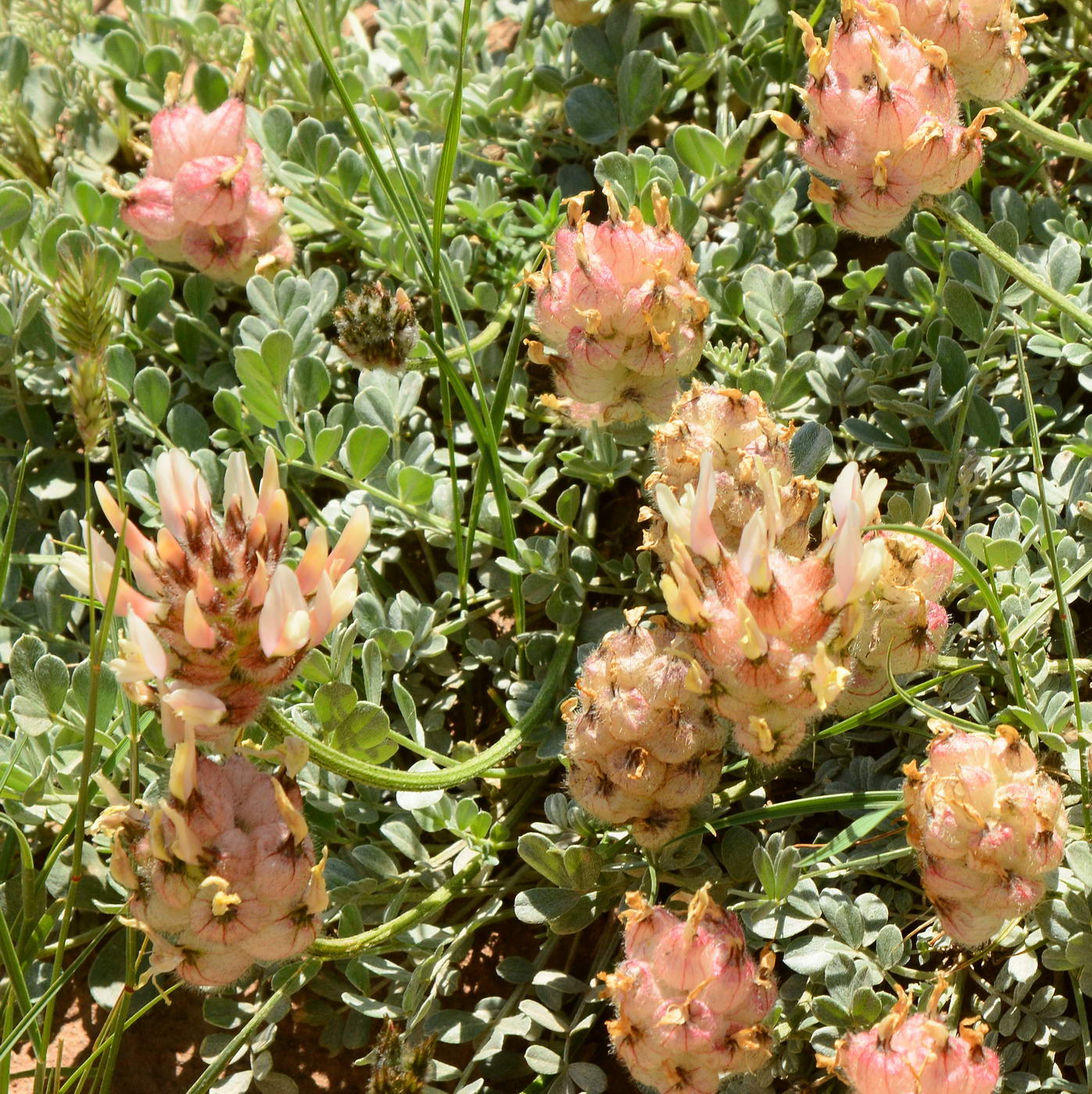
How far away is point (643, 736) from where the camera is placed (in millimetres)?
1825

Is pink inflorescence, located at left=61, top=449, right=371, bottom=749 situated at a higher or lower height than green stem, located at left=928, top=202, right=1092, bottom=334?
lower

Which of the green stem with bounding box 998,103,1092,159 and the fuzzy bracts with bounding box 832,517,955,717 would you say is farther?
the green stem with bounding box 998,103,1092,159

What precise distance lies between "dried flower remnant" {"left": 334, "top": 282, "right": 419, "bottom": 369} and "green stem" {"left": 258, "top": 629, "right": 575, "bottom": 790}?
598mm

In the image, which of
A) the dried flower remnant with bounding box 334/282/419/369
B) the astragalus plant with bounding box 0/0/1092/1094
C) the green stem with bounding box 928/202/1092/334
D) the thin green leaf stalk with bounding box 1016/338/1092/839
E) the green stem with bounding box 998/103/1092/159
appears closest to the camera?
the astragalus plant with bounding box 0/0/1092/1094

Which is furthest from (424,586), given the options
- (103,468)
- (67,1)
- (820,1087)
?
(67,1)

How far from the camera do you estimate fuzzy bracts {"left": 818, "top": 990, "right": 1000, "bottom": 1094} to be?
5.41ft

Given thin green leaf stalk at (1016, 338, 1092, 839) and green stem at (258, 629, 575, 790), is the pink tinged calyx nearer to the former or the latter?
green stem at (258, 629, 575, 790)

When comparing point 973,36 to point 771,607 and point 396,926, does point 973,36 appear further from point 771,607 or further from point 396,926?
point 396,926

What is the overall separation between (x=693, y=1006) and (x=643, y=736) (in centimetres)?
36

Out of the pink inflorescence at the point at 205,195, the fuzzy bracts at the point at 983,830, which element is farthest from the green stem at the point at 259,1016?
the pink inflorescence at the point at 205,195

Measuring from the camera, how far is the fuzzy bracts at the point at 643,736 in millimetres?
1822

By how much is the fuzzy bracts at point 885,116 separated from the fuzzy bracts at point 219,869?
4.08 feet

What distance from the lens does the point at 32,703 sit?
2.12 metres

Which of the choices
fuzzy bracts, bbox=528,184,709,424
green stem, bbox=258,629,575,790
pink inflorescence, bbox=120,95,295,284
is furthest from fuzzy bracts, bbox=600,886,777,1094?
pink inflorescence, bbox=120,95,295,284
